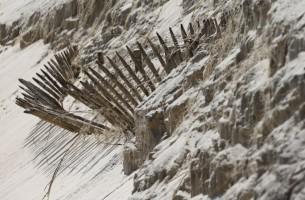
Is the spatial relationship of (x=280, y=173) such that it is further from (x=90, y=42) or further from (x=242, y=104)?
(x=90, y=42)

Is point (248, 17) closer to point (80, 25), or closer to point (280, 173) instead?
point (280, 173)

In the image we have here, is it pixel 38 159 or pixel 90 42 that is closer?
pixel 38 159

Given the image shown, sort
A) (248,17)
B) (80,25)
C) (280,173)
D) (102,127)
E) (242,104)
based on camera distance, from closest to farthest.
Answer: (280,173) < (242,104) < (248,17) < (102,127) < (80,25)

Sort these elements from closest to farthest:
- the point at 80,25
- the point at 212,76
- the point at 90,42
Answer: the point at 212,76
the point at 90,42
the point at 80,25

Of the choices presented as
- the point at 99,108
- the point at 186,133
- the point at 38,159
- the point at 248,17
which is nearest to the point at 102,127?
the point at 99,108

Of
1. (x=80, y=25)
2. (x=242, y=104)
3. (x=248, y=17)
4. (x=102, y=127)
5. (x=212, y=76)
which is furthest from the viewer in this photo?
(x=80, y=25)

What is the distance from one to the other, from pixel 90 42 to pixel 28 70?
1805 mm

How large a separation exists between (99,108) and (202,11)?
5.60 feet

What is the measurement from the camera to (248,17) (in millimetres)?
4340

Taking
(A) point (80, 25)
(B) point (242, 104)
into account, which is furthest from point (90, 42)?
(B) point (242, 104)

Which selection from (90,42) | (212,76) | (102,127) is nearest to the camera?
(212,76)

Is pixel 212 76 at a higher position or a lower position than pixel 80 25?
higher

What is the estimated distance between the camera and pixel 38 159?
9.70 metres

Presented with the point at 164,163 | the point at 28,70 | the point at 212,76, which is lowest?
the point at 28,70
